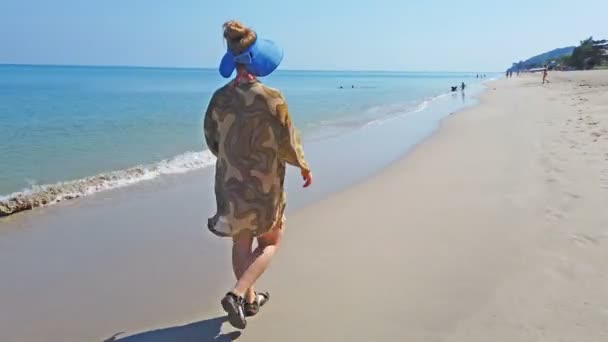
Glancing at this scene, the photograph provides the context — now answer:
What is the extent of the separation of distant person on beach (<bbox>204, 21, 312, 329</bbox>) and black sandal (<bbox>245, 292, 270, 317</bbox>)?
0.28m

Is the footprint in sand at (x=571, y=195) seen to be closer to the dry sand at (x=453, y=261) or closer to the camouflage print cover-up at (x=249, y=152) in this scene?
the dry sand at (x=453, y=261)

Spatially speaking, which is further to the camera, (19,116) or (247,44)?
(19,116)

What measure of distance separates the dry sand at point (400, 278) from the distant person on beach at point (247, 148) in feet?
1.61

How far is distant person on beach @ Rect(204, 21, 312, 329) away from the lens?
2.65 meters

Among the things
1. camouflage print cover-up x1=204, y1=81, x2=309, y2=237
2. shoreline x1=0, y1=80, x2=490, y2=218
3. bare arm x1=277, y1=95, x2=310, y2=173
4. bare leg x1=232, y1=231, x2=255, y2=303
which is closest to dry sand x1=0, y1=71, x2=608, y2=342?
bare leg x1=232, y1=231, x2=255, y2=303

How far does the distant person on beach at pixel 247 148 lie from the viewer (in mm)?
2652

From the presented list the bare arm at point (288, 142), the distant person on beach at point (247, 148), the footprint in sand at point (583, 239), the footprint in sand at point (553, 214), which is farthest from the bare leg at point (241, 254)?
the footprint in sand at point (553, 214)

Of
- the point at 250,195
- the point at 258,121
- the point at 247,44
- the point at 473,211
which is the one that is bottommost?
the point at 473,211

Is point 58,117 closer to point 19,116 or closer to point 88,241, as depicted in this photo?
point 19,116

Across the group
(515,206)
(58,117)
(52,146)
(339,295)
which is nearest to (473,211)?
(515,206)

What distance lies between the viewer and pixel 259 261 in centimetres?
295

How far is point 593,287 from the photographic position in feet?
10.8

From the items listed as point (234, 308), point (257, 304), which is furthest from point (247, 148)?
point (257, 304)

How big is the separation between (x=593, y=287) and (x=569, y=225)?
4.51 feet
